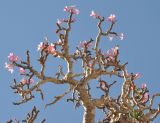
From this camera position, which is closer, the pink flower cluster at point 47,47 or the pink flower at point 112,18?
the pink flower cluster at point 47,47

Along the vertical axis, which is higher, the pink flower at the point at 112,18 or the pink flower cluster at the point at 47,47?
the pink flower at the point at 112,18

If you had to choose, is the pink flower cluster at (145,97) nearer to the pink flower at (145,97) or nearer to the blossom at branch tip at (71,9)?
the pink flower at (145,97)

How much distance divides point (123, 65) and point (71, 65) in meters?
1.48

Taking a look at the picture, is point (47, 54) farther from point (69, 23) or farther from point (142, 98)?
point (142, 98)

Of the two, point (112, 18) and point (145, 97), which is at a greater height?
point (112, 18)

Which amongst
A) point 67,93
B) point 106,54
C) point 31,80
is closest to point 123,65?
point 106,54

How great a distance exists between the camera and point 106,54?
14.0 meters

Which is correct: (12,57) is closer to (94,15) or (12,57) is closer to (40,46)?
(40,46)

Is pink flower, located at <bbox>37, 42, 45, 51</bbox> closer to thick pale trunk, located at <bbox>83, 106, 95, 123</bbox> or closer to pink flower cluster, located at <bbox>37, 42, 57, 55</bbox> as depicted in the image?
pink flower cluster, located at <bbox>37, 42, 57, 55</bbox>

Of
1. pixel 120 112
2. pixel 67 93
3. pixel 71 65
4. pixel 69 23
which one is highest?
pixel 69 23

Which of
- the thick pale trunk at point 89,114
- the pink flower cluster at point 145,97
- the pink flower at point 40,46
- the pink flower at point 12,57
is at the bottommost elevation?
the thick pale trunk at point 89,114

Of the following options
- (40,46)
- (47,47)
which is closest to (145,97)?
(47,47)

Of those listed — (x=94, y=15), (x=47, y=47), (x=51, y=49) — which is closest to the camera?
(x=47, y=47)

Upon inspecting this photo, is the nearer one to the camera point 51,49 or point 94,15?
point 51,49
